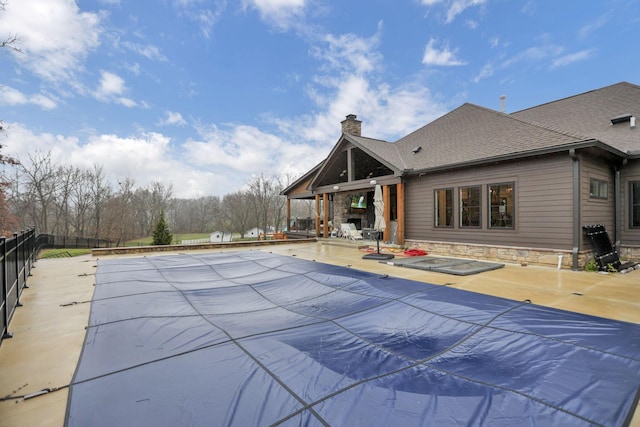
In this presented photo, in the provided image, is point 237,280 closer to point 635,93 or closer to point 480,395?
point 480,395

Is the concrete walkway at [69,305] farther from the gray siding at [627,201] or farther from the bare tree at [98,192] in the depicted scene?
the bare tree at [98,192]

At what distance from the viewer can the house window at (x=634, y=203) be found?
7582mm

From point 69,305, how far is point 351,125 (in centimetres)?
1228

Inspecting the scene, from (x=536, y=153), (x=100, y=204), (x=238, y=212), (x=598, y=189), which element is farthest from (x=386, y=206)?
(x=238, y=212)

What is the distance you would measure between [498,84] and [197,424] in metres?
19.1

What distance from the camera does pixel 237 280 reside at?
5762mm

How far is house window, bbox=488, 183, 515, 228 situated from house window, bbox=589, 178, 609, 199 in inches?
65.1

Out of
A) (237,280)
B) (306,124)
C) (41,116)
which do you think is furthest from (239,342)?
(41,116)

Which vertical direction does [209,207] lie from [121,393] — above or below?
above

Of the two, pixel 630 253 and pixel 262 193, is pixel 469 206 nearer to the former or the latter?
pixel 630 253

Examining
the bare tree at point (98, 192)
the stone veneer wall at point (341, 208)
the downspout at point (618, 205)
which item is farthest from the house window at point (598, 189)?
the bare tree at point (98, 192)

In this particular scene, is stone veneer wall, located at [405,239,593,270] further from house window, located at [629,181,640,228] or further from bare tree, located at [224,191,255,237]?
bare tree, located at [224,191,255,237]

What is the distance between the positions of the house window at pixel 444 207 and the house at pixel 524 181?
32 mm

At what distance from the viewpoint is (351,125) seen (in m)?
13.8
